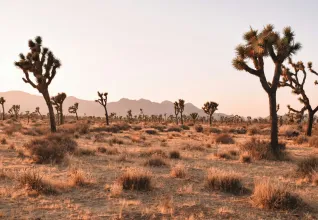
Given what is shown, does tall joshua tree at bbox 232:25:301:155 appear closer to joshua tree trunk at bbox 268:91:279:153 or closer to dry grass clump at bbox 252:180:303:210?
joshua tree trunk at bbox 268:91:279:153

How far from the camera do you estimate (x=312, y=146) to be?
17.2 metres

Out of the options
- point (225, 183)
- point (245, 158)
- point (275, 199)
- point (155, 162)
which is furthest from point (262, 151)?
point (275, 199)

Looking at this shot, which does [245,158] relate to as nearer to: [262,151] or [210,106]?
[262,151]

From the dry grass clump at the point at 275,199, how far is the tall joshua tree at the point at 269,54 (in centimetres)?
730

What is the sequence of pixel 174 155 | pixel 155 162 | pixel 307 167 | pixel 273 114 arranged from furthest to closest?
pixel 273 114 → pixel 174 155 → pixel 155 162 → pixel 307 167

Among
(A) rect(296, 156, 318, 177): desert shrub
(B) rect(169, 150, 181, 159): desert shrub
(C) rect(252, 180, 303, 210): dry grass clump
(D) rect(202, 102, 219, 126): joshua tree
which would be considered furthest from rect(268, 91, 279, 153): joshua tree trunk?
(D) rect(202, 102, 219, 126): joshua tree

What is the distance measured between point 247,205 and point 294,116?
87.7ft

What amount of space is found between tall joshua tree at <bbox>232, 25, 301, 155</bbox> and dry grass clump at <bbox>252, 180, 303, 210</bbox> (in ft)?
23.9

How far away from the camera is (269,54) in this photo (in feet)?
45.1

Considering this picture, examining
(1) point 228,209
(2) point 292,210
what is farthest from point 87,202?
(2) point 292,210

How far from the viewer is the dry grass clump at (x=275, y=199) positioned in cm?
597

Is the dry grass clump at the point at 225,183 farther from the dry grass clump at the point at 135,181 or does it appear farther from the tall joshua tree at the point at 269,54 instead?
the tall joshua tree at the point at 269,54

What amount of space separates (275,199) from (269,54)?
9338 millimetres

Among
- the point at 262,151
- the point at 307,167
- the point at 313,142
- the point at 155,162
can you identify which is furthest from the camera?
the point at 313,142
